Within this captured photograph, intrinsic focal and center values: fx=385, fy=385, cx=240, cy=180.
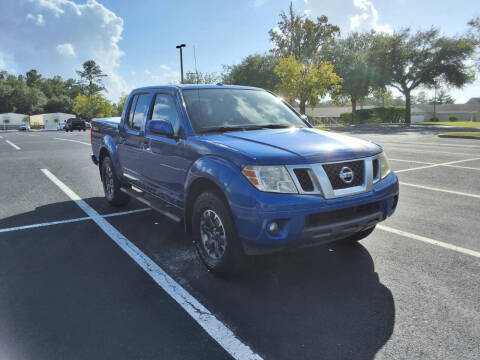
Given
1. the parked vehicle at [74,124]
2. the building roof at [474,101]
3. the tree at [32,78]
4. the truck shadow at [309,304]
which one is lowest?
the truck shadow at [309,304]

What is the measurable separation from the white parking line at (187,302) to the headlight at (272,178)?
42.9 inches

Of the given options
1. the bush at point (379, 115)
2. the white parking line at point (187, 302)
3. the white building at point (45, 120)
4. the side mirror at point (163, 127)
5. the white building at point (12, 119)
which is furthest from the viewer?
the white building at point (45, 120)

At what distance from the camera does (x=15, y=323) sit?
291 cm

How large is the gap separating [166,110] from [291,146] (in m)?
→ 1.84

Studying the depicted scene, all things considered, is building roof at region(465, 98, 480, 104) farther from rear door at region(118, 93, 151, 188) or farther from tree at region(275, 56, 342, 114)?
rear door at region(118, 93, 151, 188)

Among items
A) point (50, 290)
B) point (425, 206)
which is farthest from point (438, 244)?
point (50, 290)

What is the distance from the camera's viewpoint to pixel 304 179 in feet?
10.3

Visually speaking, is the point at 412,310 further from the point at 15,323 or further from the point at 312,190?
the point at 15,323

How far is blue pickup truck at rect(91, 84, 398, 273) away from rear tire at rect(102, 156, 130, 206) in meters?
1.28

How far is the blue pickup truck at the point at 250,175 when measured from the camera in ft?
10.1

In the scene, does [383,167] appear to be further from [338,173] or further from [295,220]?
[295,220]

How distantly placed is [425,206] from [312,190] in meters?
3.87

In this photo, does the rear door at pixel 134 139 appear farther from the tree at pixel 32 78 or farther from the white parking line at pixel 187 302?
the tree at pixel 32 78

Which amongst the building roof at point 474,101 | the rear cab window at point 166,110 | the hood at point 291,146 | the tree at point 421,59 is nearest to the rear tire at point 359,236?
the hood at point 291,146
